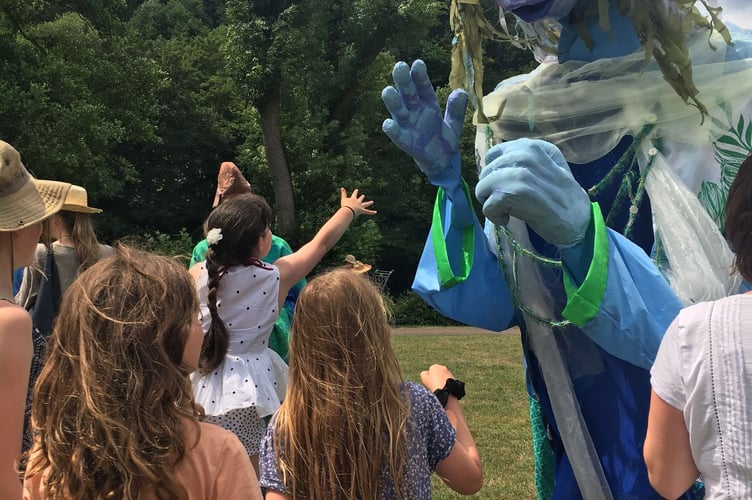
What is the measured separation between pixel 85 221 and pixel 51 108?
10.6m

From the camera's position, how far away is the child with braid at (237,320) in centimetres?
281

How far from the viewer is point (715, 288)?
1.62 m

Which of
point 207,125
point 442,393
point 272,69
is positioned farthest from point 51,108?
point 442,393

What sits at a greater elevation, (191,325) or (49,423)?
(191,325)

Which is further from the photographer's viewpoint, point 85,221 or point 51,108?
point 51,108

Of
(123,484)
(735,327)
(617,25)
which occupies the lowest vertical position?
(123,484)

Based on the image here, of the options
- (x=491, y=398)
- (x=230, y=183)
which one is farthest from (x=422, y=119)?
(x=491, y=398)

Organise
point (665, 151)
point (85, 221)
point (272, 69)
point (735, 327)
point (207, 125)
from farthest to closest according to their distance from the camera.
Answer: point (207, 125) < point (272, 69) < point (85, 221) < point (665, 151) < point (735, 327)

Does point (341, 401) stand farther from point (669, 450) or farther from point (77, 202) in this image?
point (77, 202)

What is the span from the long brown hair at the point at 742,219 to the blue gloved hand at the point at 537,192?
315mm

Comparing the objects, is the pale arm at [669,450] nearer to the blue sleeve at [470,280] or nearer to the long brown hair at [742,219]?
the long brown hair at [742,219]

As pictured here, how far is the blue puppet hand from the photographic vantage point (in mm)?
1751

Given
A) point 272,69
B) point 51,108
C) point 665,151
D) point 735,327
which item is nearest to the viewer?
point 735,327

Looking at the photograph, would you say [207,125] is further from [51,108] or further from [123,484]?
[123,484]
